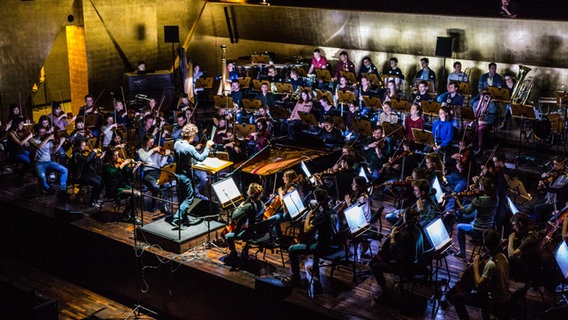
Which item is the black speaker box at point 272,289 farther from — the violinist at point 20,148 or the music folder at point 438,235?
the violinist at point 20,148

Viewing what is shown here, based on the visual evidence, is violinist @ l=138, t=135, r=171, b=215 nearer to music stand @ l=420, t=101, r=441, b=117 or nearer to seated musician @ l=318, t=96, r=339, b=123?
seated musician @ l=318, t=96, r=339, b=123

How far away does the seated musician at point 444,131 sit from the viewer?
11.8 meters

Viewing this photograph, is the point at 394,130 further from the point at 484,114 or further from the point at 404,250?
the point at 404,250

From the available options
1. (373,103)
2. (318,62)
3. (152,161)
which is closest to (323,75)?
(318,62)

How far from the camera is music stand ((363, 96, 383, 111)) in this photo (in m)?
13.0

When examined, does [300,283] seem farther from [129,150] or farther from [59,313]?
[129,150]

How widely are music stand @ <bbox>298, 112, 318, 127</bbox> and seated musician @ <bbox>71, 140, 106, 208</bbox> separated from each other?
3726mm

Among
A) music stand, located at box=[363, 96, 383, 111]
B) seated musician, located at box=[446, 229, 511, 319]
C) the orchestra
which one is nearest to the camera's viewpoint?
seated musician, located at box=[446, 229, 511, 319]

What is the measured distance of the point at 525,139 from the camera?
42.2 feet

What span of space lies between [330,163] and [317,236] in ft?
11.0

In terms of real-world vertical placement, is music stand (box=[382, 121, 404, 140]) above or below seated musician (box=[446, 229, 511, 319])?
above

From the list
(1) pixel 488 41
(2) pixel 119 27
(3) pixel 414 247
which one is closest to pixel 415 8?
(1) pixel 488 41

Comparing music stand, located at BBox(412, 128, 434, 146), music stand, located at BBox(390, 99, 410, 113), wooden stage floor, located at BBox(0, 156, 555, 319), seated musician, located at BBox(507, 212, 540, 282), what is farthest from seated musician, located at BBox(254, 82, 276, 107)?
seated musician, located at BBox(507, 212, 540, 282)

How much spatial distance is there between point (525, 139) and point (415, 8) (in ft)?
17.0
